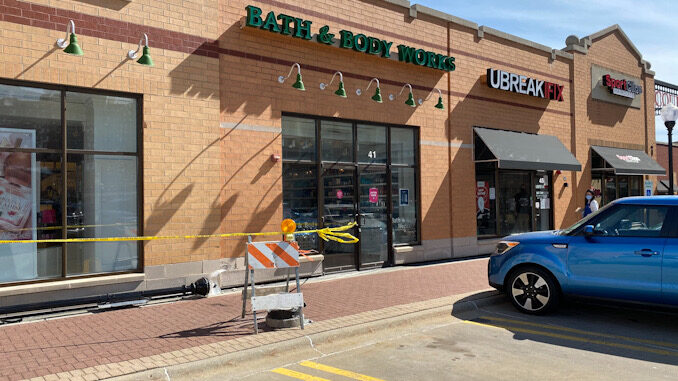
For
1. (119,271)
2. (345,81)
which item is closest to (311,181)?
(345,81)

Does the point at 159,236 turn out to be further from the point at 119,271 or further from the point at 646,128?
the point at 646,128

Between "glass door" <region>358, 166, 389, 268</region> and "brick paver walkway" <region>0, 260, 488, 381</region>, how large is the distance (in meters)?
1.57

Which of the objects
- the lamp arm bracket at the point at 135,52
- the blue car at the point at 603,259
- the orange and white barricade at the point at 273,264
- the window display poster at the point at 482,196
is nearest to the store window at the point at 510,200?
Answer: the window display poster at the point at 482,196

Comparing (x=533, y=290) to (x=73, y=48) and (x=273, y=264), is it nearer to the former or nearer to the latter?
(x=273, y=264)

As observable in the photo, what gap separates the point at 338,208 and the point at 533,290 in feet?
15.8

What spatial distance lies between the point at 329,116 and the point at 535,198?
8.16m

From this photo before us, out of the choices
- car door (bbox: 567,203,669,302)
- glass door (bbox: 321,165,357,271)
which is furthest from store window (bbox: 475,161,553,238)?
car door (bbox: 567,203,669,302)

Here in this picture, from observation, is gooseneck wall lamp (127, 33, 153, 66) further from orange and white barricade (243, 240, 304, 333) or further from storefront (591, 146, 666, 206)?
storefront (591, 146, 666, 206)

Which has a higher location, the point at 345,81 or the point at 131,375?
the point at 345,81

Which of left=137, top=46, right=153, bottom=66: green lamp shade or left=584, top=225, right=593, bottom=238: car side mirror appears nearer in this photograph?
left=584, top=225, right=593, bottom=238: car side mirror

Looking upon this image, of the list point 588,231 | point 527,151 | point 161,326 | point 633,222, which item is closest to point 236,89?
point 161,326

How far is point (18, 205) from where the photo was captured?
806 cm

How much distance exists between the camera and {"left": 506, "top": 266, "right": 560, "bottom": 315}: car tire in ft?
24.9

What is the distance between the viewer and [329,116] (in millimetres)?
11297
